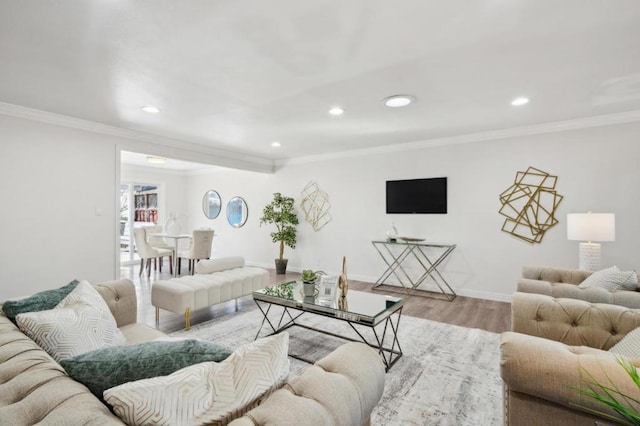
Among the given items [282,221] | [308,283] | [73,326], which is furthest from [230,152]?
[73,326]

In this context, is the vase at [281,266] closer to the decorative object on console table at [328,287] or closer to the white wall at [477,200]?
the white wall at [477,200]

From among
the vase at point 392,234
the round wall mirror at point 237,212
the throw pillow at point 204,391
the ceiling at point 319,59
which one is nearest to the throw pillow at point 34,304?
the throw pillow at point 204,391

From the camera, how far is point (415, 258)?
494 centimetres

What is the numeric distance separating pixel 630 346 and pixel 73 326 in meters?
2.52

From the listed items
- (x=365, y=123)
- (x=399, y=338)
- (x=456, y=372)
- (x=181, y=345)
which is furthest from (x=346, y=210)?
(x=181, y=345)

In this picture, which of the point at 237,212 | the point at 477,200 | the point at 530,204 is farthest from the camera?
the point at 237,212

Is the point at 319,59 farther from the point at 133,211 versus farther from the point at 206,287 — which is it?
Result: the point at 133,211

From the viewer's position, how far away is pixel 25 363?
36.5 inches

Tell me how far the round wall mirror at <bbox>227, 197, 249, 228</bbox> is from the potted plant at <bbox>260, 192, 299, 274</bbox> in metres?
1.03

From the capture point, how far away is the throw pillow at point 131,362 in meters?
0.89

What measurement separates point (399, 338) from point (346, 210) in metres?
3.06

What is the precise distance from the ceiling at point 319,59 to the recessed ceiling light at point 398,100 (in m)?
0.07

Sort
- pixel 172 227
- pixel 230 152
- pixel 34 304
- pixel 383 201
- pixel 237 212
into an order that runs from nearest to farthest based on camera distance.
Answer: pixel 34 304 < pixel 383 201 < pixel 230 152 < pixel 172 227 < pixel 237 212

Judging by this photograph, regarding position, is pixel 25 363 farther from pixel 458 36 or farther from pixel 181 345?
pixel 458 36
